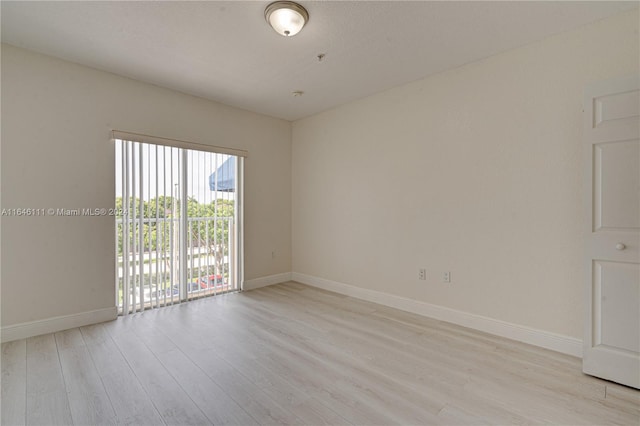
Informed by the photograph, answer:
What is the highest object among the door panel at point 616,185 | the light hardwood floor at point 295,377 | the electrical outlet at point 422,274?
the door panel at point 616,185

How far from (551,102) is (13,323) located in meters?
5.15

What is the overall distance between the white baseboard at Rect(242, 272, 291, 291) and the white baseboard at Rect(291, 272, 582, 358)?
815 mm

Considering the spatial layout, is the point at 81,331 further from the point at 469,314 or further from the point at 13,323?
the point at 469,314

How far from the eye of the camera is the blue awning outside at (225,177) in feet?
13.7

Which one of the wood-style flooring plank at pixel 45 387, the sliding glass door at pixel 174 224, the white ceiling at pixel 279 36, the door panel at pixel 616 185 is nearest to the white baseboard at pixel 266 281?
the sliding glass door at pixel 174 224

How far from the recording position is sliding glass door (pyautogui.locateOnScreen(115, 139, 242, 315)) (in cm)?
339

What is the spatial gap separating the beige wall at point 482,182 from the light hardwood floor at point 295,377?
0.56 metres

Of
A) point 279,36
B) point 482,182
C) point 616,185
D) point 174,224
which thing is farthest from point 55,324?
point 616,185

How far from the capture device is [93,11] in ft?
7.41

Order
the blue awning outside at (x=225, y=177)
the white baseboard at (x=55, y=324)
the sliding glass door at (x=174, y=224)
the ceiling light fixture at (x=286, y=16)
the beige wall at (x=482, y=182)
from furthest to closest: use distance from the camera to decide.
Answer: the blue awning outside at (x=225, y=177) < the sliding glass door at (x=174, y=224) < the white baseboard at (x=55, y=324) < the beige wall at (x=482, y=182) < the ceiling light fixture at (x=286, y=16)

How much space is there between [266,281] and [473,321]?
9.61 feet

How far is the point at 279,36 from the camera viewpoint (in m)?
2.60

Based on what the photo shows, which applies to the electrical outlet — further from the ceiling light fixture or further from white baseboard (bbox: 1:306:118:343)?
white baseboard (bbox: 1:306:118:343)

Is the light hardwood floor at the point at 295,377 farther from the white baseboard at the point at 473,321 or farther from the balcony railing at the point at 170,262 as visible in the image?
the balcony railing at the point at 170,262
